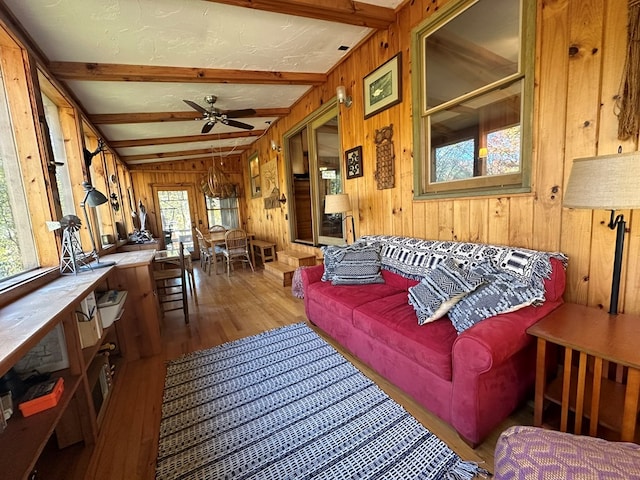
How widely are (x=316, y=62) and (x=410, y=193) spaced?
1927 mm

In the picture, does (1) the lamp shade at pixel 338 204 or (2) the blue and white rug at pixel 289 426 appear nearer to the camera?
(2) the blue and white rug at pixel 289 426

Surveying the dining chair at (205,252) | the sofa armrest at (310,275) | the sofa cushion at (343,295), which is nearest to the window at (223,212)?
the dining chair at (205,252)

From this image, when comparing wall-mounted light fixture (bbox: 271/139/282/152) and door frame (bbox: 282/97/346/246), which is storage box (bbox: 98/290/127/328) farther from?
wall-mounted light fixture (bbox: 271/139/282/152)

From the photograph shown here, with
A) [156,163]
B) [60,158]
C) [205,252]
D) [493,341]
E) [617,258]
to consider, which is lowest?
[205,252]

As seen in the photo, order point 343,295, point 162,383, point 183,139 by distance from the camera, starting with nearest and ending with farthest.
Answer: point 162,383, point 343,295, point 183,139

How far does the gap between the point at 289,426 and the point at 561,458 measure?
3.90ft

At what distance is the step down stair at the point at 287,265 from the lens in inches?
163

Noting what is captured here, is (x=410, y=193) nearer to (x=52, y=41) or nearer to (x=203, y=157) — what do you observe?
(x=52, y=41)

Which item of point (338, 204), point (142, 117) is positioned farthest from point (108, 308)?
point (142, 117)

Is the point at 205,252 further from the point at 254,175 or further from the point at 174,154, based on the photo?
the point at 174,154

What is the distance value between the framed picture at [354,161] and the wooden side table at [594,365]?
2.34 metres

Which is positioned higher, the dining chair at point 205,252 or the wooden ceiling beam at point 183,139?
the wooden ceiling beam at point 183,139

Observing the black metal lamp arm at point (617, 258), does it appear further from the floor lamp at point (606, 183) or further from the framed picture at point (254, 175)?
the framed picture at point (254, 175)

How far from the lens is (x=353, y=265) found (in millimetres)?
2559
